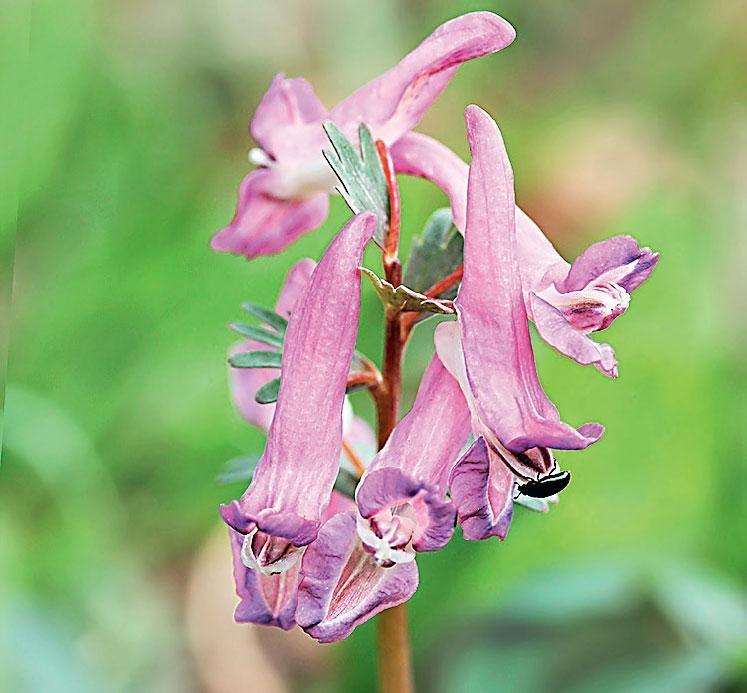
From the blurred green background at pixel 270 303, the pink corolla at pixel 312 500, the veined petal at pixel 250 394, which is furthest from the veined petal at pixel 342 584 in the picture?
the blurred green background at pixel 270 303

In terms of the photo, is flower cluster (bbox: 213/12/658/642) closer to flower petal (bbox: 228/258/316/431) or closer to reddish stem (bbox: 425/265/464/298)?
reddish stem (bbox: 425/265/464/298)

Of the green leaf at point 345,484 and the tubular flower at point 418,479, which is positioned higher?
the tubular flower at point 418,479

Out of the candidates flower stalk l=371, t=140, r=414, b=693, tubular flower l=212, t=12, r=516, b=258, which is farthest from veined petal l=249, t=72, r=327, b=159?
flower stalk l=371, t=140, r=414, b=693

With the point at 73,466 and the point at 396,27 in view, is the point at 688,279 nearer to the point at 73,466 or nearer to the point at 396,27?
the point at 73,466

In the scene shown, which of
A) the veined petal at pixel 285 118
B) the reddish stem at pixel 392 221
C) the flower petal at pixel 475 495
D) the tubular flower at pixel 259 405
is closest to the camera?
the flower petal at pixel 475 495

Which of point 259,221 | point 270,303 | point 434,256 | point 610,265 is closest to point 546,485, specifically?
point 610,265

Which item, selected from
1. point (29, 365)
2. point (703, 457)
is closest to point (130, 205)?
point (29, 365)

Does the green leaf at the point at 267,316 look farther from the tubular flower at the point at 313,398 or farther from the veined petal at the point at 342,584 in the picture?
the veined petal at the point at 342,584
